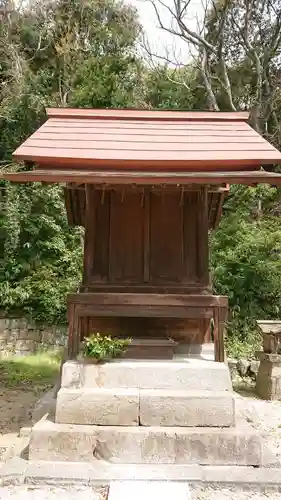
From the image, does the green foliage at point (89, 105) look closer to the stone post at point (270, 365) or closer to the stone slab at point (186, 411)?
the stone post at point (270, 365)

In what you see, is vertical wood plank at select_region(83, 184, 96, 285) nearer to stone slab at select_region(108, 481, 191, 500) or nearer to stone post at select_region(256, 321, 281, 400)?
stone slab at select_region(108, 481, 191, 500)

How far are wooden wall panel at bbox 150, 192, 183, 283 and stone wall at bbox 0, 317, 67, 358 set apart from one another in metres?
7.97

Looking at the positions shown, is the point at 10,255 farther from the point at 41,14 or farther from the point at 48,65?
the point at 41,14

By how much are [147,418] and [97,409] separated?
610 mm

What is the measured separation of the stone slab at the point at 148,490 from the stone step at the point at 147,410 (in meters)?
0.77

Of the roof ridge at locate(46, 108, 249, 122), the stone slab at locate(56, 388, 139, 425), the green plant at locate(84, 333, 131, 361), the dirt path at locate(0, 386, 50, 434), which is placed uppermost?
the roof ridge at locate(46, 108, 249, 122)

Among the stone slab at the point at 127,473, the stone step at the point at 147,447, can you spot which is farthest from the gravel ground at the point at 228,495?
the stone step at the point at 147,447

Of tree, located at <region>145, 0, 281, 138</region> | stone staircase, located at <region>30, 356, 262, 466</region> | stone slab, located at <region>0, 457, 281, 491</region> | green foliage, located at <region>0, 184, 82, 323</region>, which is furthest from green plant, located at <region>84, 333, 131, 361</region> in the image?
tree, located at <region>145, 0, 281, 138</region>

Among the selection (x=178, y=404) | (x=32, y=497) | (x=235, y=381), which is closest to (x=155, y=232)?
(x=178, y=404)

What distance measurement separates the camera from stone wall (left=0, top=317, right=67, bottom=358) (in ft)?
43.2

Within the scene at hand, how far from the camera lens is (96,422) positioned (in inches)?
201

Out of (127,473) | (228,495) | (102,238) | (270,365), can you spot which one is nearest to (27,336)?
(270,365)

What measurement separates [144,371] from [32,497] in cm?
184

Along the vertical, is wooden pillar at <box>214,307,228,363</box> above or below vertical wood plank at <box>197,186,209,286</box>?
below
